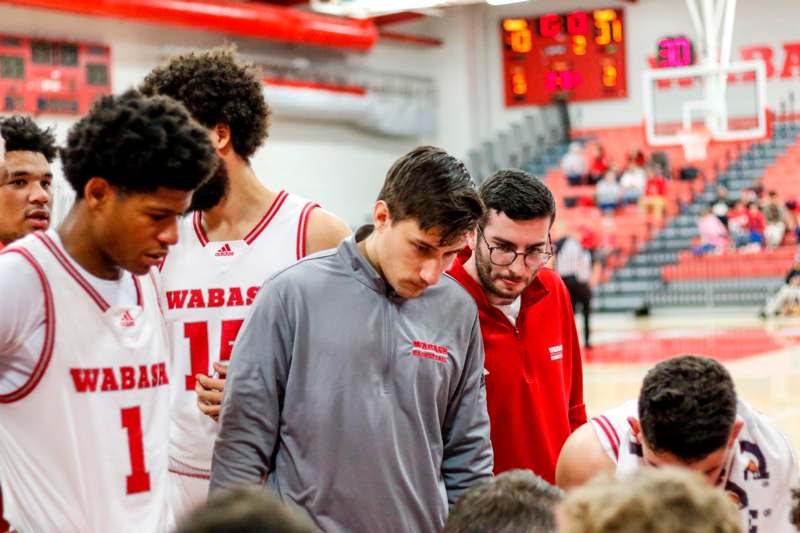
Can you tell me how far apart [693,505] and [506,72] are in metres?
28.0

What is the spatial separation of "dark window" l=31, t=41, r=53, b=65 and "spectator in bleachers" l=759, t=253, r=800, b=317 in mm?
12672

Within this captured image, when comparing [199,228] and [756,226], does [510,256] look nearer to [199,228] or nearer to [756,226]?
[199,228]

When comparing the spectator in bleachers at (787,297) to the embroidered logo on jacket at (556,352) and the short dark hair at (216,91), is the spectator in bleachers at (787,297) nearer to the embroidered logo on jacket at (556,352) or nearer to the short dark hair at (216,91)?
the embroidered logo on jacket at (556,352)

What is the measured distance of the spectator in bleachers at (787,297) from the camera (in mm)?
19719

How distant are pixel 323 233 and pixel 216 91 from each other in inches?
19.8

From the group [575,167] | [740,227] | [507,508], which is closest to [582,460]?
[507,508]

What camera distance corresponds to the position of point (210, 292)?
10.8 feet

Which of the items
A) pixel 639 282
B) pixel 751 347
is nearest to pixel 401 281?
pixel 751 347

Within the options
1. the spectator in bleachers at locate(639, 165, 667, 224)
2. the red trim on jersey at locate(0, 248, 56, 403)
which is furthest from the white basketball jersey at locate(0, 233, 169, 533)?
the spectator in bleachers at locate(639, 165, 667, 224)

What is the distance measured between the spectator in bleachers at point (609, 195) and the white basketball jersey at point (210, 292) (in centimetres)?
2143

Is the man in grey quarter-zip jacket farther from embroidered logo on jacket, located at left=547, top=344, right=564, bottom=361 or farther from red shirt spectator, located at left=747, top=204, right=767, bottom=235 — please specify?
red shirt spectator, located at left=747, top=204, right=767, bottom=235

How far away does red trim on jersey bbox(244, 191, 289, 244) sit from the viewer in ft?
10.8

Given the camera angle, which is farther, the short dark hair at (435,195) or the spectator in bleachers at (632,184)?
the spectator in bleachers at (632,184)

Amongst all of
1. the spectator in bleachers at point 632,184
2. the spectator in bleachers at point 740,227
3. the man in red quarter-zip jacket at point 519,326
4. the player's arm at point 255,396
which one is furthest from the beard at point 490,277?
the spectator in bleachers at point 632,184
